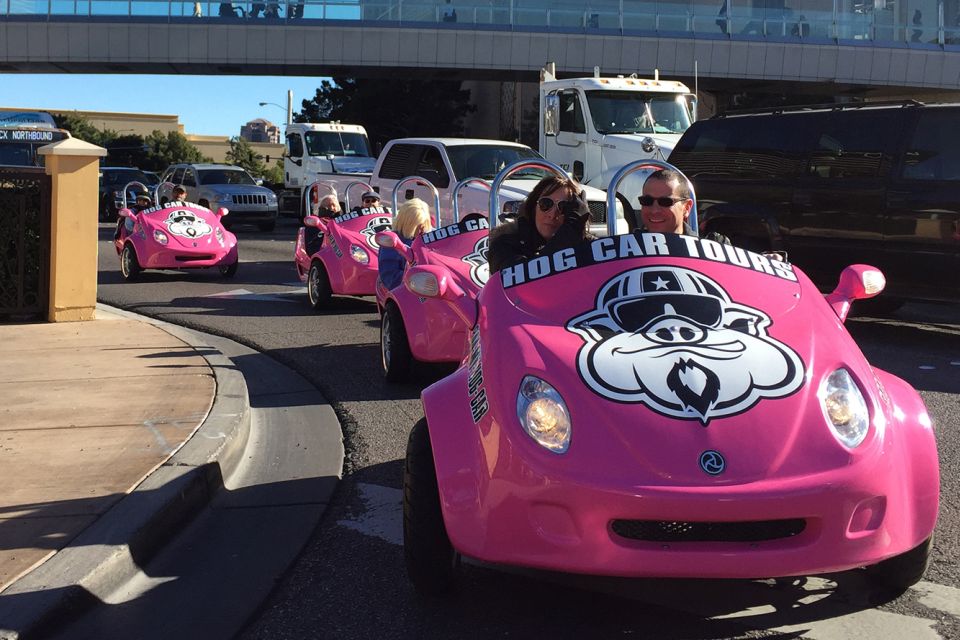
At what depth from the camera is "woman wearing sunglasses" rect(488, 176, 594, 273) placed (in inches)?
241

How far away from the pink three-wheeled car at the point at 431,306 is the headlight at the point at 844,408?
409 cm

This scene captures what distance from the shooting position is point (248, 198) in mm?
28797

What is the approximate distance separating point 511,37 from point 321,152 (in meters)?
16.2

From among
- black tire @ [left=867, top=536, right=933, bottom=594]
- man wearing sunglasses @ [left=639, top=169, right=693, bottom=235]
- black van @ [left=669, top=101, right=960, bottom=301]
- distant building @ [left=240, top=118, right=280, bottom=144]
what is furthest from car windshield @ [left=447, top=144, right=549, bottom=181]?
distant building @ [left=240, top=118, right=280, bottom=144]

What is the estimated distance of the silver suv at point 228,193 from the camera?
1128 inches

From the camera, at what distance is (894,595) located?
13.2 feet

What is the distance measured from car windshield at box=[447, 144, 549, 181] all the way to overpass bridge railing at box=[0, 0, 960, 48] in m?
23.2

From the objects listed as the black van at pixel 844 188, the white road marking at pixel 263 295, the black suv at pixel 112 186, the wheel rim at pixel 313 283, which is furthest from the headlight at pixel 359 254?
the black suv at pixel 112 186

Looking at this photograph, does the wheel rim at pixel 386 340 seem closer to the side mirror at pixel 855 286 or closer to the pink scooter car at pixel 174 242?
the side mirror at pixel 855 286

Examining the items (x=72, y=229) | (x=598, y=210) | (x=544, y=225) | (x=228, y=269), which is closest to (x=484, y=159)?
(x=598, y=210)

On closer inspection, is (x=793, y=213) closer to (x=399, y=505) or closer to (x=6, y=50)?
(x=399, y=505)

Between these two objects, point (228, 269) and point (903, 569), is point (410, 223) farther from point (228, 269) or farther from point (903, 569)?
point (228, 269)

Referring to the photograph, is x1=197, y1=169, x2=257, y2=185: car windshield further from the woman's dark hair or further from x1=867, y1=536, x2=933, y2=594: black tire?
x1=867, y1=536, x2=933, y2=594: black tire

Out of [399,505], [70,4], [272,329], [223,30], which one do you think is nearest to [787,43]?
[223,30]
